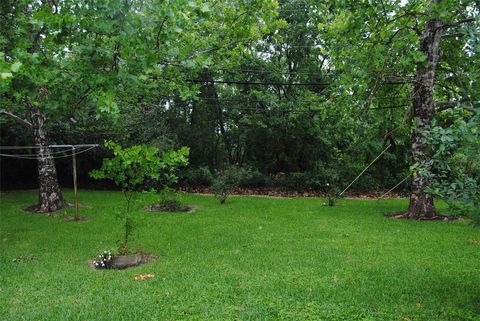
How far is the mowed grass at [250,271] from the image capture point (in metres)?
4.60

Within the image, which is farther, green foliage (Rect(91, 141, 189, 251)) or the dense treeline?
green foliage (Rect(91, 141, 189, 251))

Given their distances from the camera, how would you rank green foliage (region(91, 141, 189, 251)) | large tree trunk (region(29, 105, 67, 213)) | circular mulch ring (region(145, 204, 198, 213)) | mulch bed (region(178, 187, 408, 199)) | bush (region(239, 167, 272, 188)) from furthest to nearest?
bush (region(239, 167, 272, 188)) < mulch bed (region(178, 187, 408, 199)) < circular mulch ring (region(145, 204, 198, 213)) < large tree trunk (region(29, 105, 67, 213)) < green foliage (region(91, 141, 189, 251))

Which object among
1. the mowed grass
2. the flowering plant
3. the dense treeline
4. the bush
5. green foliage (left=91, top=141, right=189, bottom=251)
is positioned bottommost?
the mowed grass

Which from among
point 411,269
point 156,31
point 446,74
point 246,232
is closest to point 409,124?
point 446,74

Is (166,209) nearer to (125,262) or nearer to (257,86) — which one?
(125,262)

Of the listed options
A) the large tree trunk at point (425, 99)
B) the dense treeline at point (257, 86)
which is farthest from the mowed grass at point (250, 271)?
the dense treeline at point (257, 86)

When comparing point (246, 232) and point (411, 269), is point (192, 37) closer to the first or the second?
point (246, 232)

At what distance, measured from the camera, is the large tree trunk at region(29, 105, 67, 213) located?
11.8 m

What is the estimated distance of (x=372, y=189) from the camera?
17.8 m

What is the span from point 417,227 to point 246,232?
377 centimetres

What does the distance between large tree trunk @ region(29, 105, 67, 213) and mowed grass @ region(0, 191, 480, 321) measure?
1.26 metres

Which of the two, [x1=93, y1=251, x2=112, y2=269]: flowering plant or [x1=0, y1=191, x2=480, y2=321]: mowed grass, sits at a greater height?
[x1=93, y1=251, x2=112, y2=269]: flowering plant

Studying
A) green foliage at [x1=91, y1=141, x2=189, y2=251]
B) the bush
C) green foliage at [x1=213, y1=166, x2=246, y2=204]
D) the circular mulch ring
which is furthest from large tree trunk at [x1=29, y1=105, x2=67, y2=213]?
the bush

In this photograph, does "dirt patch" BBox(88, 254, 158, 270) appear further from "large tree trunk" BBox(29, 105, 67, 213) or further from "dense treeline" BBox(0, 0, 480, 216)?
"large tree trunk" BBox(29, 105, 67, 213)
